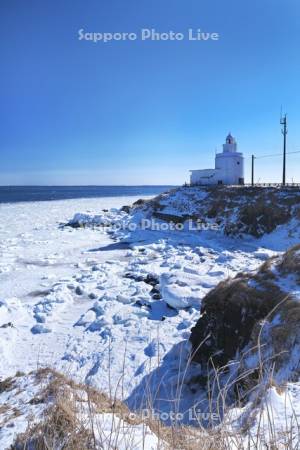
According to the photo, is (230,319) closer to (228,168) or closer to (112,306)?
(112,306)

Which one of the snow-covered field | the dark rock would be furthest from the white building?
the dark rock

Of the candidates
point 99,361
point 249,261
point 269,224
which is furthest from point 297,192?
point 99,361

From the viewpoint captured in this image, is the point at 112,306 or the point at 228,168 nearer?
the point at 112,306

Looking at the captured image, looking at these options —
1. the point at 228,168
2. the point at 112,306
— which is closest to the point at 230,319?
the point at 112,306

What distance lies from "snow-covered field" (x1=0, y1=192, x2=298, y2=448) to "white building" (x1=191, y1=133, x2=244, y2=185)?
74.6 ft

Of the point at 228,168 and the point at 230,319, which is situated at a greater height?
the point at 228,168

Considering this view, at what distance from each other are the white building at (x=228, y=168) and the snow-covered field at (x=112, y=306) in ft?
74.6

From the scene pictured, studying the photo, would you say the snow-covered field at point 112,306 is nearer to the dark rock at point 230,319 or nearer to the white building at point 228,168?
the dark rock at point 230,319

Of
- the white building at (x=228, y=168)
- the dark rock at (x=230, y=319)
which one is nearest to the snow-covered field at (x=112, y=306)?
the dark rock at (x=230, y=319)

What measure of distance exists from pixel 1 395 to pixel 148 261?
1214cm

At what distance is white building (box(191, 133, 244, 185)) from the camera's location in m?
43.1

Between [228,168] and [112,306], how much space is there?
35868 mm

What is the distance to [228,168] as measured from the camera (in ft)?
142

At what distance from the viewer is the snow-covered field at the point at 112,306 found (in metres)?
7.35
